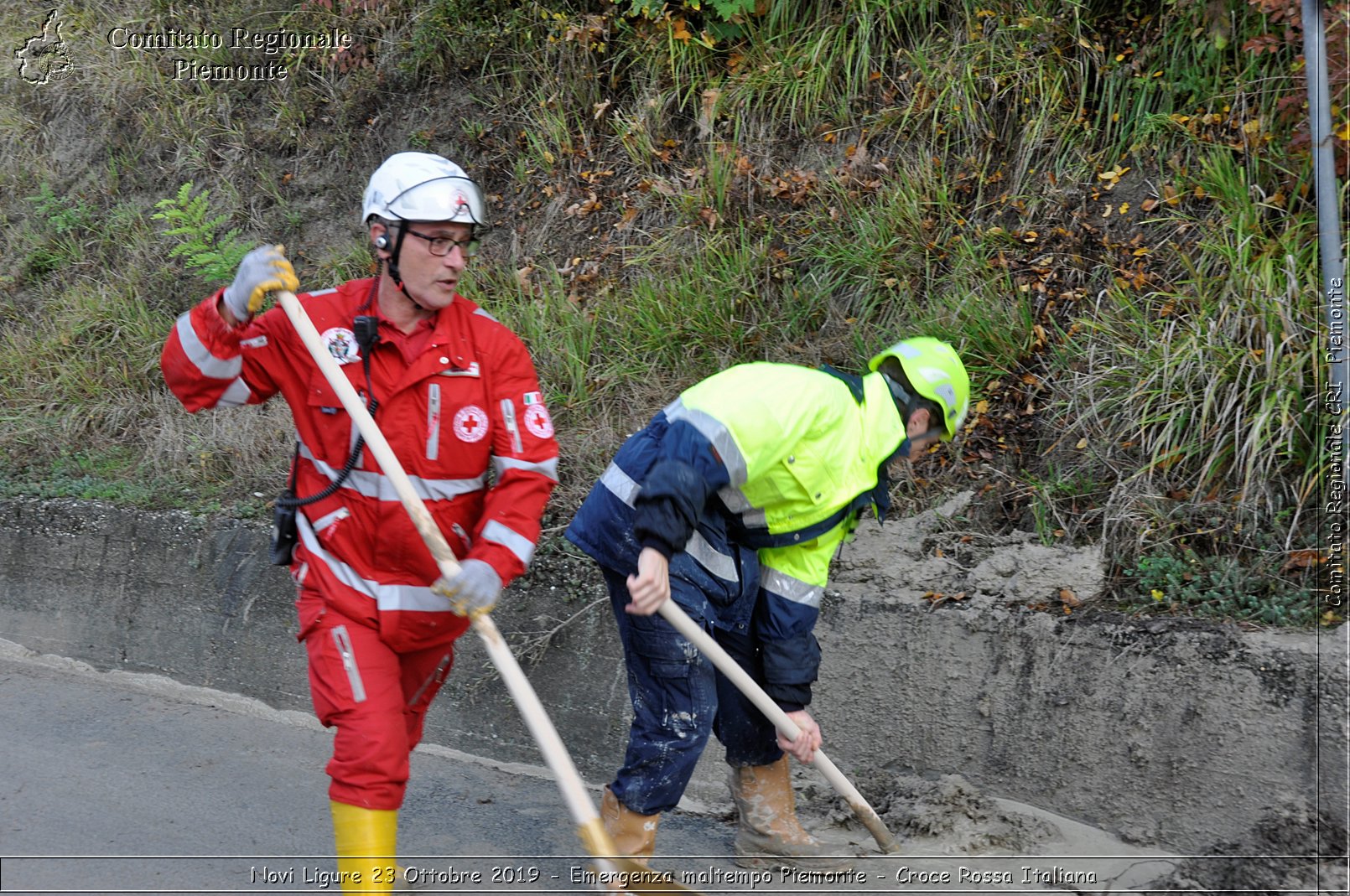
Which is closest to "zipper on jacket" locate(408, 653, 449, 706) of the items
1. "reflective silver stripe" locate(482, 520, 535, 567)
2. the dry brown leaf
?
"reflective silver stripe" locate(482, 520, 535, 567)

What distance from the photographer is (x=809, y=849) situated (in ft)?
12.9

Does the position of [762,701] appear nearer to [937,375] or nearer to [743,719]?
[743,719]

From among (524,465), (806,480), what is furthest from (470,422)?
(806,480)

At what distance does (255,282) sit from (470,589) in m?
1.01

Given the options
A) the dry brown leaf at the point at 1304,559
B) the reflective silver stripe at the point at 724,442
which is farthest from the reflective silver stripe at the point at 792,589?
the dry brown leaf at the point at 1304,559

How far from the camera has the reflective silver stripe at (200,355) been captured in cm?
324

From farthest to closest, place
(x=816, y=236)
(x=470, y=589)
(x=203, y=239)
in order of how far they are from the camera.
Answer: (x=203, y=239) → (x=816, y=236) → (x=470, y=589)

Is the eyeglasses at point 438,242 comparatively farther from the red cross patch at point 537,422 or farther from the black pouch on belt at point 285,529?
the black pouch on belt at point 285,529

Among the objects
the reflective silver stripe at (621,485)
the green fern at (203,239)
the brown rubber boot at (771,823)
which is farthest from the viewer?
Result: the green fern at (203,239)

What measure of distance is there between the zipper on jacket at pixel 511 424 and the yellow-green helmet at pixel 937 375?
113 cm

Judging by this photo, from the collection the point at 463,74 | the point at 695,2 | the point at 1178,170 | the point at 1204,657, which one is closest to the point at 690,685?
the point at 1204,657

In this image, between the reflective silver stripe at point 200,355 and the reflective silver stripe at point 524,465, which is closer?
the reflective silver stripe at point 200,355

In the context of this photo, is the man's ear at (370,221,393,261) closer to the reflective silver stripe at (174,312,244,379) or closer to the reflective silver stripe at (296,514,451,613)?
the reflective silver stripe at (174,312,244,379)

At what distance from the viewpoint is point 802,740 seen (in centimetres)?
357
